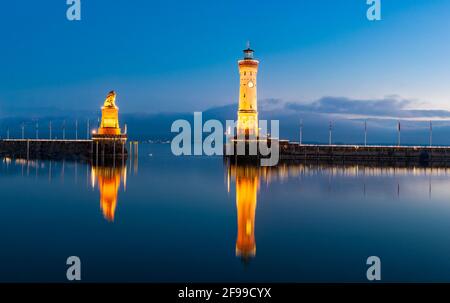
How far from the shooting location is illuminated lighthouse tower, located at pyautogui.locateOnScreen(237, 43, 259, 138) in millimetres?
66438

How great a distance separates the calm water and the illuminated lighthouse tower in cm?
2496

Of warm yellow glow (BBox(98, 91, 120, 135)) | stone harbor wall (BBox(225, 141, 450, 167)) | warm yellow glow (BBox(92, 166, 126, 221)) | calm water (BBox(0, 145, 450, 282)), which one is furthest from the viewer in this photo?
stone harbor wall (BBox(225, 141, 450, 167))

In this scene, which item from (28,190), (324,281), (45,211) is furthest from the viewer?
(28,190)

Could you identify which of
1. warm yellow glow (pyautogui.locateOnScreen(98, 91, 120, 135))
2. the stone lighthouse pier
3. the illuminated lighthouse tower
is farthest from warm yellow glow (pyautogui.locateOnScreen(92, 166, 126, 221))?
warm yellow glow (pyautogui.locateOnScreen(98, 91, 120, 135))

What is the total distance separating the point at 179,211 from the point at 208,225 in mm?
5207

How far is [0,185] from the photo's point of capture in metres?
39.3

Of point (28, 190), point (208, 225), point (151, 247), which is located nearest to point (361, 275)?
point (151, 247)

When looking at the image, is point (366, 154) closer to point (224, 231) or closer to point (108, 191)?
point (108, 191)

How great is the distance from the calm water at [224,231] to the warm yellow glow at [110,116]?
3229cm

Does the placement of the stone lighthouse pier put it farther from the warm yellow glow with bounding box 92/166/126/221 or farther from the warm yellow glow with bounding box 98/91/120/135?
the warm yellow glow with bounding box 92/166/126/221

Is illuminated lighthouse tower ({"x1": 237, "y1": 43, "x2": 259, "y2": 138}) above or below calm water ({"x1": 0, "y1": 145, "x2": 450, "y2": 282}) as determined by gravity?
above

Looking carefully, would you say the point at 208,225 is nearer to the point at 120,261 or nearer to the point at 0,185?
the point at 120,261

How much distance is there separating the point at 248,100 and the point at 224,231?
46391 millimetres
